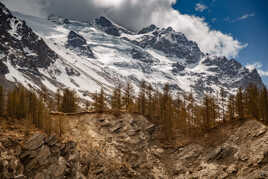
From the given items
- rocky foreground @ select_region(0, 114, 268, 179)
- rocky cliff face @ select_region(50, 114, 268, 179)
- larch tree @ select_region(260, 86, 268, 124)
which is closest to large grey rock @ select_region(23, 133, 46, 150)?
rocky foreground @ select_region(0, 114, 268, 179)

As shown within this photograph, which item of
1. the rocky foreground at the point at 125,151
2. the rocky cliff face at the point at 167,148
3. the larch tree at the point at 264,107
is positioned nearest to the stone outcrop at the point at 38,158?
the rocky foreground at the point at 125,151

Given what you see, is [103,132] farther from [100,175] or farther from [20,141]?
[20,141]

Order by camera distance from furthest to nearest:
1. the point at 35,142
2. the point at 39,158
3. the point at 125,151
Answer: the point at 125,151 < the point at 35,142 < the point at 39,158

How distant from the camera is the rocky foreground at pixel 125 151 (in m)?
48.4

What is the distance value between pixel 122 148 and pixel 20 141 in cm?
2255

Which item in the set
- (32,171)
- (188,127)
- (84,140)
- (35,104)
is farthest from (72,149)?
(188,127)

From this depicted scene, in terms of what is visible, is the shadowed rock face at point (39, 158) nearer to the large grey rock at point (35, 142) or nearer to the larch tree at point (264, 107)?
the large grey rock at point (35, 142)

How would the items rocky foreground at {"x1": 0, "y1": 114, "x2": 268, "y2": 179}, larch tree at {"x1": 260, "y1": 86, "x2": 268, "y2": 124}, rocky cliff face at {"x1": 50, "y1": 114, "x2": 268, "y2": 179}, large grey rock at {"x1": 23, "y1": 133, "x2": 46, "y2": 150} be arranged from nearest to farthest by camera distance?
rocky foreground at {"x1": 0, "y1": 114, "x2": 268, "y2": 179}, large grey rock at {"x1": 23, "y1": 133, "x2": 46, "y2": 150}, rocky cliff face at {"x1": 50, "y1": 114, "x2": 268, "y2": 179}, larch tree at {"x1": 260, "y1": 86, "x2": 268, "y2": 124}

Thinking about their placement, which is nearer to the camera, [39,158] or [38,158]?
[38,158]

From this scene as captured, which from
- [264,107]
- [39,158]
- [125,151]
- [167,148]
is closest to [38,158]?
[39,158]

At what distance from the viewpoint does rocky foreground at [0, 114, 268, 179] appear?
48.4 meters

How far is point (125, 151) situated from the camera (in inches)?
2440

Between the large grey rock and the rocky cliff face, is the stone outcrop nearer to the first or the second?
the large grey rock

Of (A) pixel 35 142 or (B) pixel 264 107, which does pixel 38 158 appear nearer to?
(A) pixel 35 142
